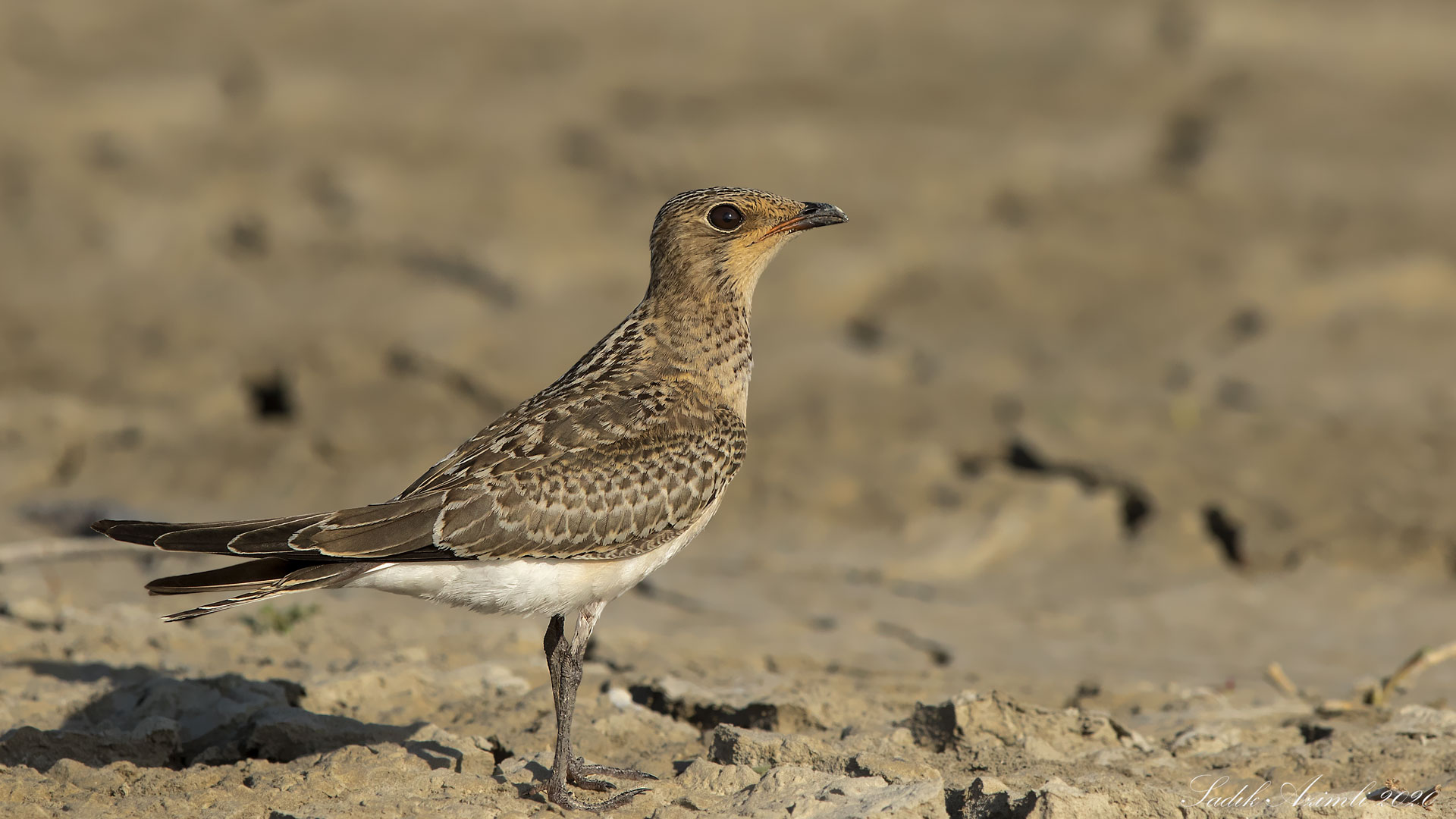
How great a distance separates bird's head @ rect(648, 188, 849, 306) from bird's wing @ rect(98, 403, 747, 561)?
0.63 metres

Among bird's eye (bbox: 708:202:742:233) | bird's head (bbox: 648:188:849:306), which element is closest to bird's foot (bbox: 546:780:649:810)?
bird's head (bbox: 648:188:849:306)

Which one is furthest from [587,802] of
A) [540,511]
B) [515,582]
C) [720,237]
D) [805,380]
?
[805,380]

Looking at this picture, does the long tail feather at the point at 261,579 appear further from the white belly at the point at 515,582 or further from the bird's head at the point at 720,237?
the bird's head at the point at 720,237

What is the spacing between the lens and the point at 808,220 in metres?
6.39

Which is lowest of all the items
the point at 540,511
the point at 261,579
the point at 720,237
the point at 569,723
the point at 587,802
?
the point at 587,802

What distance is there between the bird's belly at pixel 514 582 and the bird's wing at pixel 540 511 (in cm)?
4

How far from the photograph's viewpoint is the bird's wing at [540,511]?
195 inches

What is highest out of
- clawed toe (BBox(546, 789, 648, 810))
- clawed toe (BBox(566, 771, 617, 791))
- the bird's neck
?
the bird's neck

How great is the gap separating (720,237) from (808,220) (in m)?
0.39

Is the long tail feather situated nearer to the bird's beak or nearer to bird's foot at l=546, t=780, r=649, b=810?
bird's foot at l=546, t=780, r=649, b=810

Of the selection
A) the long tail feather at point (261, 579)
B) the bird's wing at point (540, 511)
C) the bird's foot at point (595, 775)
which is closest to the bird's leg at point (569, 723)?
the bird's foot at point (595, 775)

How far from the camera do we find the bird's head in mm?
6270

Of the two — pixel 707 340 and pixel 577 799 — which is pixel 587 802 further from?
pixel 707 340

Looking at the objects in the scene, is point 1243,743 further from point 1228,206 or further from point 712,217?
point 1228,206
